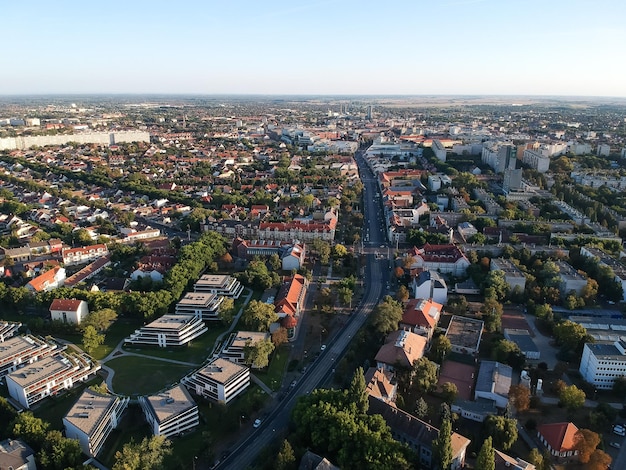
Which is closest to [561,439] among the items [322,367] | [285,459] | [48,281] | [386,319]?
[386,319]

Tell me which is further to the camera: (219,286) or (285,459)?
(219,286)

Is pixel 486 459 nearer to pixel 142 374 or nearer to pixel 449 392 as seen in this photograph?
pixel 449 392

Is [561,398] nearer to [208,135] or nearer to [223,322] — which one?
[223,322]

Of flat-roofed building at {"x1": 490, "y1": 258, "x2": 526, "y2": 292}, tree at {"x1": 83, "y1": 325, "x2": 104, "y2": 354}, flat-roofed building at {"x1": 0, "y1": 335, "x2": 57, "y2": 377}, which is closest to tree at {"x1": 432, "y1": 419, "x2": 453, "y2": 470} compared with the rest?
flat-roofed building at {"x1": 490, "y1": 258, "x2": 526, "y2": 292}

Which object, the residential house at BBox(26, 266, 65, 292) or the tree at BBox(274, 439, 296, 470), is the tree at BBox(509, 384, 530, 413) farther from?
the residential house at BBox(26, 266, 65, 292)

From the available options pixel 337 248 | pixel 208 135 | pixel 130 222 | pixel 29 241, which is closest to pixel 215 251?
pixel 337 248
